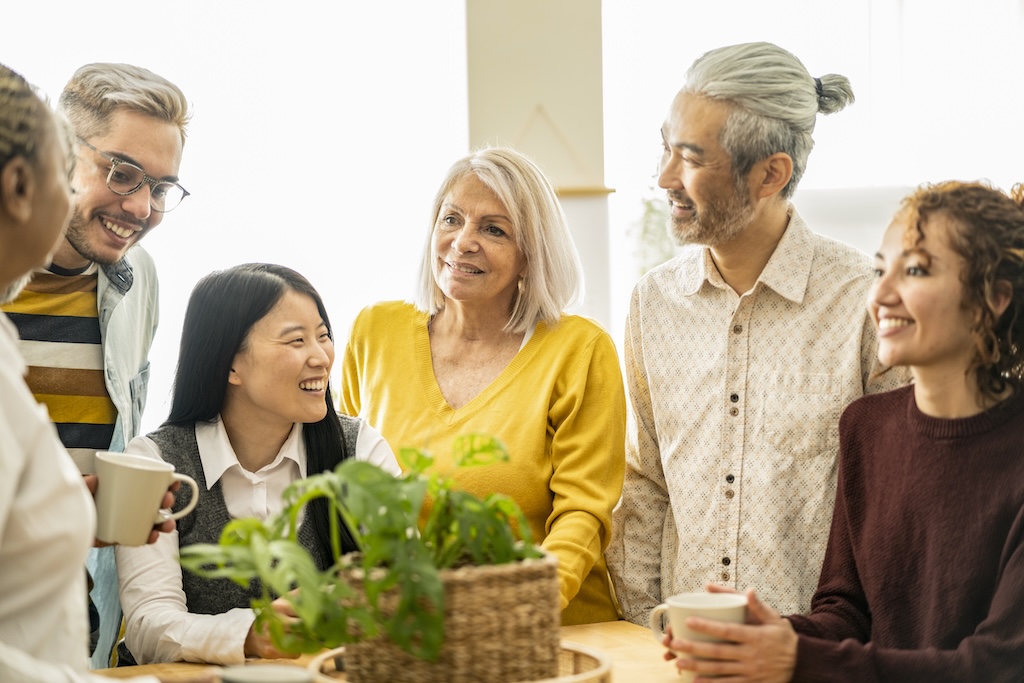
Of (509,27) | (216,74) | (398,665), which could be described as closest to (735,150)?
(398,665)

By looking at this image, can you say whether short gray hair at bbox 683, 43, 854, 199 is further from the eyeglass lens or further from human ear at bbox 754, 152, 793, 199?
the eyeglass lens

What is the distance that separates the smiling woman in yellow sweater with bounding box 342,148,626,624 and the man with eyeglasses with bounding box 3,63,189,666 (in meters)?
0.52

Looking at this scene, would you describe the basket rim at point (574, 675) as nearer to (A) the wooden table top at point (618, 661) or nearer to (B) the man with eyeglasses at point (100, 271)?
(A) the wooden table top at point (618, 661)

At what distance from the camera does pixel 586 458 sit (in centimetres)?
218

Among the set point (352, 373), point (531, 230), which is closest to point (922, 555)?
point (531, 230)

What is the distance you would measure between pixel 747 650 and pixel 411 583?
23.1 inches

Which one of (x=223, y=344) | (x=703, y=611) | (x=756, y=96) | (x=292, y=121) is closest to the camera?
(x=703, y=611)

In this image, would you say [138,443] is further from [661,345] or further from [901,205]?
[901,205]

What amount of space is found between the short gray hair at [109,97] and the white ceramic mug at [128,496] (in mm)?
920

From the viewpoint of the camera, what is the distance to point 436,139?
12.3ft

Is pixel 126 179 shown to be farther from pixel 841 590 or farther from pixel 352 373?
pixel 841 590

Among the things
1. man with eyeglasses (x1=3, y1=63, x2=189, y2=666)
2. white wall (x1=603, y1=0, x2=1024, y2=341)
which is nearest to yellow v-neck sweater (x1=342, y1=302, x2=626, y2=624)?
man with eyeglasses (x1=3, y1=63, x2=189, y2=666)

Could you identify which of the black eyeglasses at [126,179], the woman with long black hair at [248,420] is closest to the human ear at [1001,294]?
the woman with long black hair at [248,420]

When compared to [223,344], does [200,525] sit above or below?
below
